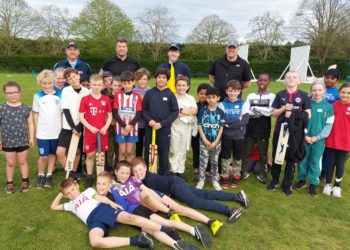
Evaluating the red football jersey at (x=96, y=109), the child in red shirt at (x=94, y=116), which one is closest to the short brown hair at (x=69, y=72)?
the child in red shirt at (x=94, y=116)

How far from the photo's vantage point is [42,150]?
191 inches

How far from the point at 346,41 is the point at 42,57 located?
34.5 metres

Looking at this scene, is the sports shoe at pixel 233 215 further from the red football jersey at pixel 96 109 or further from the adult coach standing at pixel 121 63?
the adult coach standing at pixel 121 63

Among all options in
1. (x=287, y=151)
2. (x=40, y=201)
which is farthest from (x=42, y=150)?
(x=287, y=151)

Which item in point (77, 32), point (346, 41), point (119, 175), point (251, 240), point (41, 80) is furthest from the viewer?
point (77, 32)

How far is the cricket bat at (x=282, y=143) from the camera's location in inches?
191

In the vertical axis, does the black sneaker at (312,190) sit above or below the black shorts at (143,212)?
below

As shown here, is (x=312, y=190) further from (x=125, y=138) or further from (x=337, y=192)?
(x=125, y=138)

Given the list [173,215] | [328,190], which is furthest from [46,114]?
[328,190]

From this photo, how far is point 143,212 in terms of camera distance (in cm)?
376

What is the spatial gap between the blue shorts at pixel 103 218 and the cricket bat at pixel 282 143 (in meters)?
Result: 2.76

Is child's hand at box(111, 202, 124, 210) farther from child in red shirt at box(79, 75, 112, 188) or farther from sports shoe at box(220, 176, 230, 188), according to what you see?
sports shoe at box(220, 176, 230, 188)

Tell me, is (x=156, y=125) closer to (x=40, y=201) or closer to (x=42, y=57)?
(x=40, y=201)

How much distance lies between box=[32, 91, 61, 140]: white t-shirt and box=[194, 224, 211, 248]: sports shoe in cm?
281
